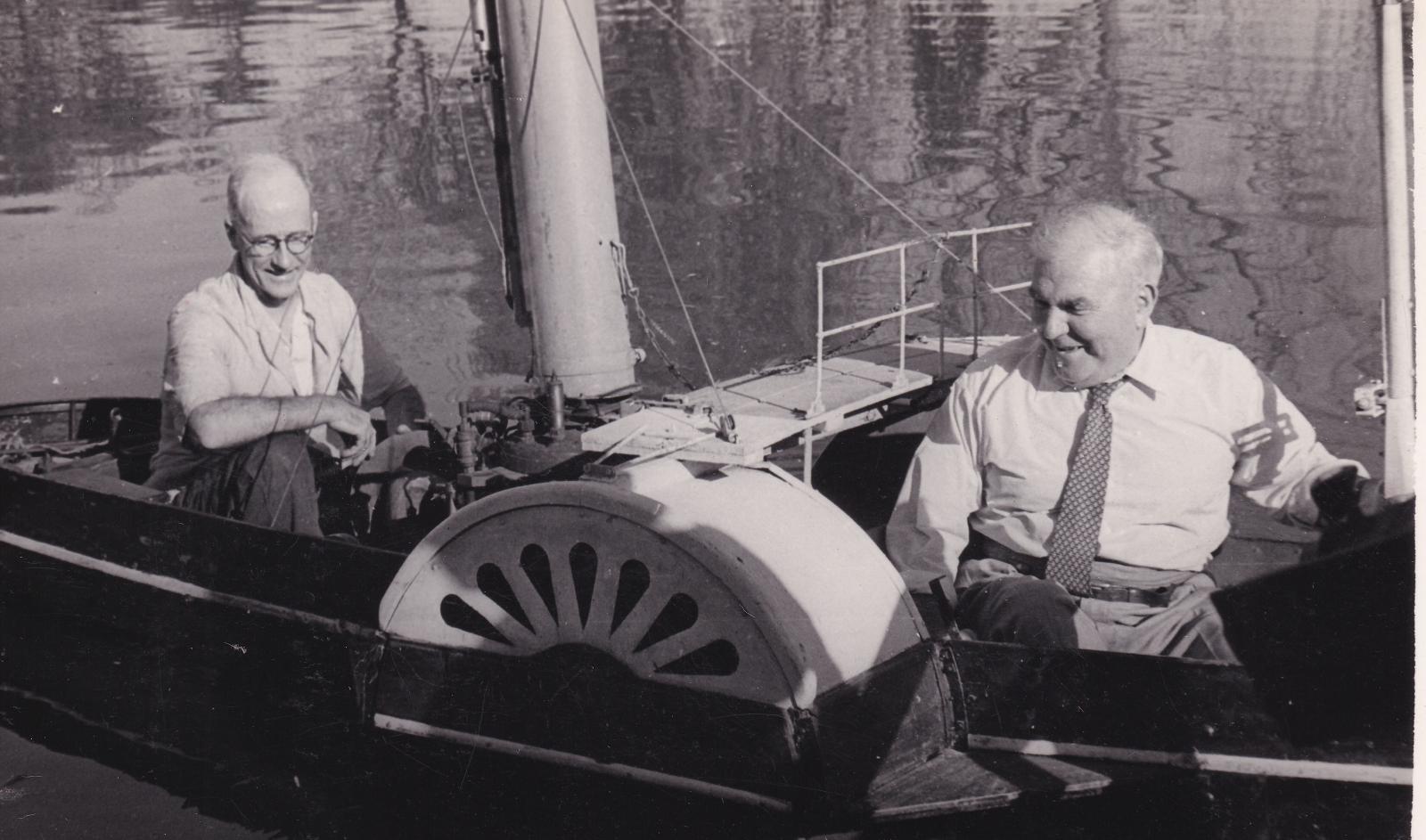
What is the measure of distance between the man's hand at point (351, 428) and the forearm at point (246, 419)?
67mm

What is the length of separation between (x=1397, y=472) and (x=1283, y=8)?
24.1 metres

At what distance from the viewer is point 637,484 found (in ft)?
11.4

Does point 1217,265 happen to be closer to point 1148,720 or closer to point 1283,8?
point 1148,720

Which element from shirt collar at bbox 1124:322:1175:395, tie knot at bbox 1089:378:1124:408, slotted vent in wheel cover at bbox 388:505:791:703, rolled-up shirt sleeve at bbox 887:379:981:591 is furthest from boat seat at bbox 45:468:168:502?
shirt collar at bbox 1124:322:1175:395

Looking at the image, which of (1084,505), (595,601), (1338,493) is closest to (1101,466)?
(1084,505)

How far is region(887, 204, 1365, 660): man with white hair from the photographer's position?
11.3 ft

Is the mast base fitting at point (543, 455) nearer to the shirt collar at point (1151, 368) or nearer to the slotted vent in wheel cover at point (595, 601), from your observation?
the slotted vent in wheel cover at point (595, 601)

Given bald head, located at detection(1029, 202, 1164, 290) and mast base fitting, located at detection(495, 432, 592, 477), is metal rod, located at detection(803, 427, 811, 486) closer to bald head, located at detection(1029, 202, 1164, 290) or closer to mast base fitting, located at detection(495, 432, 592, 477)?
mast base fitting, located at detection(495, 432, 592, 477)

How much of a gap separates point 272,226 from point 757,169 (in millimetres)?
12619

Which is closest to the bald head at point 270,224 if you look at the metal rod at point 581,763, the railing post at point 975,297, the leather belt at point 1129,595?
the metal rod at point 581,763

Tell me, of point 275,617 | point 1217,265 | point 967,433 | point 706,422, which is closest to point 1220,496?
point 967,433

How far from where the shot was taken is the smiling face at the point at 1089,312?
343 centimetres

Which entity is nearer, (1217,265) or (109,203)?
(1217,265)

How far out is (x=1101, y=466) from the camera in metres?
3.59
